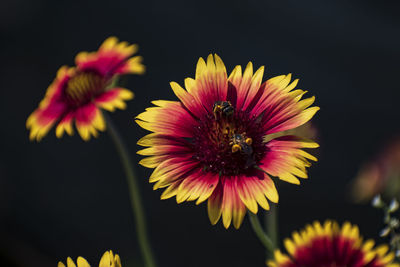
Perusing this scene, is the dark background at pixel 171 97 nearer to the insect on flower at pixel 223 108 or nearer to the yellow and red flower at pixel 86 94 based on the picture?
the yellow and red flower at pixel 86 94

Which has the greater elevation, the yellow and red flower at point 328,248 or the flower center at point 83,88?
the flower center at point 83,88

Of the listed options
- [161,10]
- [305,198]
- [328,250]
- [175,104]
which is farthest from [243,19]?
[328,250]

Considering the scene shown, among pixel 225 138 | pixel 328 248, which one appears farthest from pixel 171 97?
pixel 328 248

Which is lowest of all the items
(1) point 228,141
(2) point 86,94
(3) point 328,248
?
(3) point 328,248

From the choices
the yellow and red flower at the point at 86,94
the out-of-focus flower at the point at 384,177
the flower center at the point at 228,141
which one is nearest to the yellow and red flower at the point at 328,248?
the flower center at the point at 228,141

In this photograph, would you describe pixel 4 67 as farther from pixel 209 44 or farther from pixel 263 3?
pixel 263 3

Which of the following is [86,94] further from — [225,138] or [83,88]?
[225,138]
